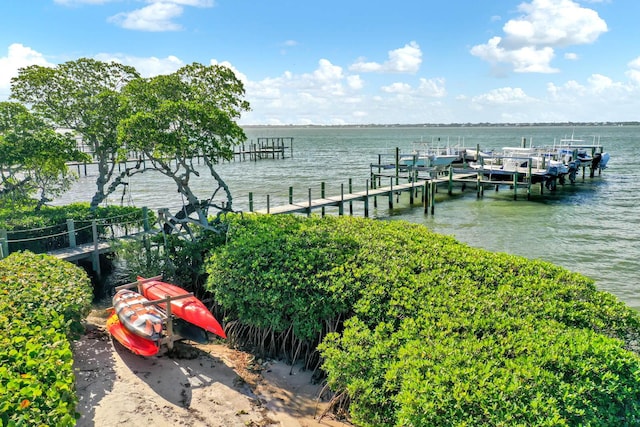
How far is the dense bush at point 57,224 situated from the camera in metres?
13.3

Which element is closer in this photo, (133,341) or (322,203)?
(133,341)

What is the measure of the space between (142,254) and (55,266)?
329cm

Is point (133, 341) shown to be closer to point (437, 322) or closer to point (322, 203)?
point (437, 322)

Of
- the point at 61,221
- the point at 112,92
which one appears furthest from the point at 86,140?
the point at 61,221

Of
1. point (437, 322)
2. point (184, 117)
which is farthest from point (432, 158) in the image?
point (437, 322)

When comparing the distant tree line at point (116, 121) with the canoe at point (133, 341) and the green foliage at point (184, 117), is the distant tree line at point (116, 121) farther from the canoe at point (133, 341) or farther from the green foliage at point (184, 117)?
the canoe at point (133, 341)

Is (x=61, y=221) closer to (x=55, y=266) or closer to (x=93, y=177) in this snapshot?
(x=55, y=266)

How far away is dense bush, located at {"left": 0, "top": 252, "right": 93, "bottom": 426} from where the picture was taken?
450cm

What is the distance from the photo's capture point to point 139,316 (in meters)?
8.88

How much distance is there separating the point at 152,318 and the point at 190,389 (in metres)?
1.68

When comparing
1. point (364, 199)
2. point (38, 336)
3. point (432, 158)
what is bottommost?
point (364, 199)

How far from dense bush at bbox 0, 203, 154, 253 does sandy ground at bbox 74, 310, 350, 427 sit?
525cm

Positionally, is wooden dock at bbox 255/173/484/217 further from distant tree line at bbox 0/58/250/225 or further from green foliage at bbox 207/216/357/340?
green foliage at bbox 207/216/357/340

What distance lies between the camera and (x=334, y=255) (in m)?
9.49
